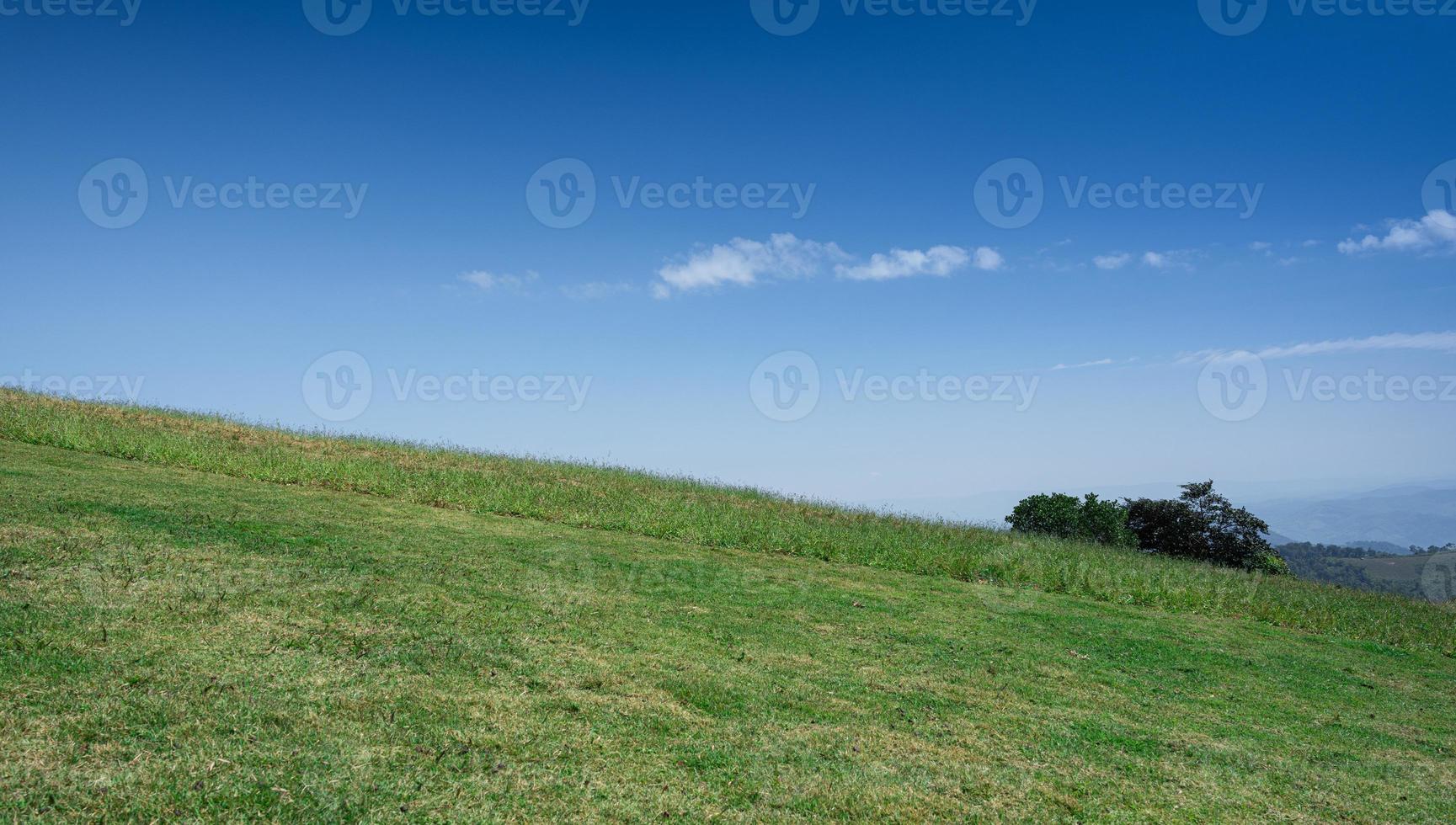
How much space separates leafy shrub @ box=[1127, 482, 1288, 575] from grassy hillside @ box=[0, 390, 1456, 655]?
35.9 ft

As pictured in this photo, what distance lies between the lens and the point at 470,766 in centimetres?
440

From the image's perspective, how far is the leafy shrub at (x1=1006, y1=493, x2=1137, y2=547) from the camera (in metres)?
33.6

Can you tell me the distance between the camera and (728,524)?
1859 cm

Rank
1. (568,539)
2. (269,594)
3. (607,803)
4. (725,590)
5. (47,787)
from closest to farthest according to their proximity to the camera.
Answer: (47,787) < (607,803) < (269,594) < (725,590) < (568,539)

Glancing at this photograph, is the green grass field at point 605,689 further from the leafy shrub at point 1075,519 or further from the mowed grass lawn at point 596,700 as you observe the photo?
the leafy shrub at point 1075,519

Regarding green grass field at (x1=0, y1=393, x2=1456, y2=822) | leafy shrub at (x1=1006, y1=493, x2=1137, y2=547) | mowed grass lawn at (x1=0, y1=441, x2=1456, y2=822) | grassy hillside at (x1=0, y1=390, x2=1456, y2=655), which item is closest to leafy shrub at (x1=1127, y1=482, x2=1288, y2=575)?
leafy shrub at (x1=1006, y1=493, x2=1137, y2=547)

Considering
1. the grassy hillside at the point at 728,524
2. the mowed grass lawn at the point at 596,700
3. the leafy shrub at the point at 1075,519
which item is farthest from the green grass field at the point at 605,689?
the leafy shrub at the point at 1075,519

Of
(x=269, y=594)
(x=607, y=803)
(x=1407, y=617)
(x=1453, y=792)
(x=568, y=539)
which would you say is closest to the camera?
(x=607, y=803)

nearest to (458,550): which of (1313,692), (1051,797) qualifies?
(1051,797)

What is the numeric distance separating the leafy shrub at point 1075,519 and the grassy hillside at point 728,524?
8.46 meters

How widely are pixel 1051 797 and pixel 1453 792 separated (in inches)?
140

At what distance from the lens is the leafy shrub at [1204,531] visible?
34.4 metres

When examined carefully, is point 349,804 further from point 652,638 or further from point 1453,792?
point 1453,792

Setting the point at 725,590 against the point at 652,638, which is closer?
the point at 652,638
